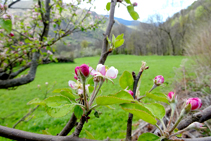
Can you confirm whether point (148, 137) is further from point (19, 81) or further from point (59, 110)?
point (19, 81)

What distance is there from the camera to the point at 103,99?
30 centimetres

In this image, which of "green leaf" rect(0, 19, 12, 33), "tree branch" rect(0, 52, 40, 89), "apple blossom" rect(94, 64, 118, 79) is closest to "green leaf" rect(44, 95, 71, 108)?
"apple blossom" rect(94, 64, 118, 79)

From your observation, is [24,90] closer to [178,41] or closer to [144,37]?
[178,41]

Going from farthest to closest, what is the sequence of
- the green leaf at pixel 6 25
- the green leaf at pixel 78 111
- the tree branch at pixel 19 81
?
the tree branch at pixel 19 81
the green leaf at pixel 6 25
the green leaf at pixel 78 111

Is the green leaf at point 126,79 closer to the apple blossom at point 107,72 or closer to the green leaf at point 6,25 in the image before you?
the apple blossom at point 107,72

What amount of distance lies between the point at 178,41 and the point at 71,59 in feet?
55.6

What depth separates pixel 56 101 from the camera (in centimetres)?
35

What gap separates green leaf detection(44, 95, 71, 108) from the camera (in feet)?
1.09

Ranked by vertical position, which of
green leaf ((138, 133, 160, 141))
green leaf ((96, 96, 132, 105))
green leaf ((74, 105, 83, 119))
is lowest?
green leaf ((138, 133, 160, 141))

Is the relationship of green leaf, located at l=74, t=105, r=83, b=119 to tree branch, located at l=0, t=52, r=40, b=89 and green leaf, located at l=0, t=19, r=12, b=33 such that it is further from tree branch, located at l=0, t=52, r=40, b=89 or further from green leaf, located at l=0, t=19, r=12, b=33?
tree branch, located at l=0, t=52, r=40, b=89

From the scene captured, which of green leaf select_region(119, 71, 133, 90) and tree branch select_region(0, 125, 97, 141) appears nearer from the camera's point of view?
tree branch select_region(0, 125, 97, 141)

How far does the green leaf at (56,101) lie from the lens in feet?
1.09

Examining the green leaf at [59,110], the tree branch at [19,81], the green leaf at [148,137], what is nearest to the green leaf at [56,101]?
the green leaf at [59,110]

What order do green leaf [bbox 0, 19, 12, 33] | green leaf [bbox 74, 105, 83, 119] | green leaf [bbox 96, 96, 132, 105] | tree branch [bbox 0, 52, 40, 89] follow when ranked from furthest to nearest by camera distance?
tree branch [bbox 0, 52, 40, 89] < green leaf [bbox 0, 19, 12, 33] < green leaf [bbox 74, 105, 83, 119] < green leaf [bbox 96, 96, 132, 105]
